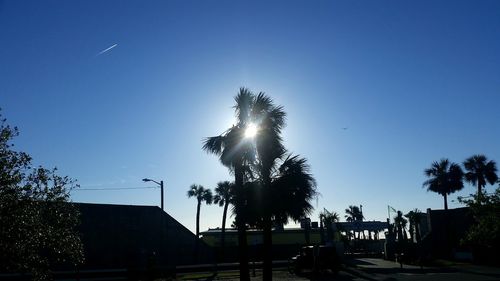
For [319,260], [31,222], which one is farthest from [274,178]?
[319,260]

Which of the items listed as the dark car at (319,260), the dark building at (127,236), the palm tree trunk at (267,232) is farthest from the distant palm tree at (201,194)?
the palm tree trunk at (267,232)

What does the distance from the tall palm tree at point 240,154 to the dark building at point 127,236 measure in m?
32.9

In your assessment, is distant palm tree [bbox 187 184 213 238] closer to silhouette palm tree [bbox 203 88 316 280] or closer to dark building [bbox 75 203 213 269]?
dark building [bbox 75 203 213 269]

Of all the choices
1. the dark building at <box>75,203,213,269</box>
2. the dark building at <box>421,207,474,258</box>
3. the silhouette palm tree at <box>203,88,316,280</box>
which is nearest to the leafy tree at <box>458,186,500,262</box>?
the silhouette palm tree at <box>203,88,316,280</box>

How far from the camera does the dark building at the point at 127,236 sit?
54.6 metres

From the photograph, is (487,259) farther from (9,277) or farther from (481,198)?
(9,277)

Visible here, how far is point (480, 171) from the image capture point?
61.0m

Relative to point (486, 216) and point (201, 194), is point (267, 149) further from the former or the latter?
point (201, 194)

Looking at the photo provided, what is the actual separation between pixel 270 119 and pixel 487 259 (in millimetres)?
41616

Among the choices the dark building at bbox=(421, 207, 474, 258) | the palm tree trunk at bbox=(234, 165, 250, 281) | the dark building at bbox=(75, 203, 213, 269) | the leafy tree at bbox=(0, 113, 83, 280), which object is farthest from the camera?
the dark building at bbox=(421, 207, 474, 258)

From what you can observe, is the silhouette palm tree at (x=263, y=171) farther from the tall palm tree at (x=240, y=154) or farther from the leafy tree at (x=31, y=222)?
the leafy tree at (x=31, y=222)

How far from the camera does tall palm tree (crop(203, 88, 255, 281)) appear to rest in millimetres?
20609

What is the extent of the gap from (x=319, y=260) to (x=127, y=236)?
1013 inches

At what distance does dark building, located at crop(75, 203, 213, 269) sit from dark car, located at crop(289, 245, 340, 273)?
18.1m
